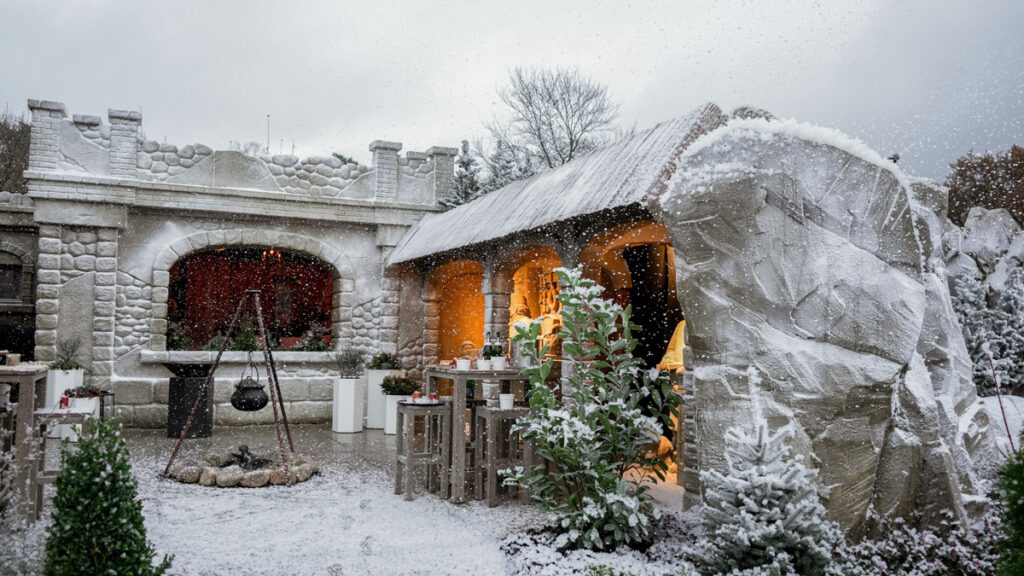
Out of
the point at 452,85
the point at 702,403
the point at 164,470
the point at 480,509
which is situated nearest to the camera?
the point at 702,403

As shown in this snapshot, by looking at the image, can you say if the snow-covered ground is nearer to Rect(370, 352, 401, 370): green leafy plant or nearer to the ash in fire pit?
the ash in fire pit

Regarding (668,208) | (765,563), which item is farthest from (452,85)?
(765,563)

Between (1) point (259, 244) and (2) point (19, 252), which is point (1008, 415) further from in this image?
(2) point (19, 252)

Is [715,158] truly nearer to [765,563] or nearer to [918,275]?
[918,275]

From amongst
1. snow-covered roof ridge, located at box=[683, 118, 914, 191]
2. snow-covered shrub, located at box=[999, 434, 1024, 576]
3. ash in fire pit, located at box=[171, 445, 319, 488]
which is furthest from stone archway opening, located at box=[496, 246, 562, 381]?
snow-covered shrub, located at box=[999, 434, 1024, 576]

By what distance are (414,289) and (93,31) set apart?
9027mm

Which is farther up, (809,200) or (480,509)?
(809,200)

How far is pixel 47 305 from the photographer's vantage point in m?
10.4

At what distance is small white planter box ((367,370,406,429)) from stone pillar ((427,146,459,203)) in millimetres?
3102

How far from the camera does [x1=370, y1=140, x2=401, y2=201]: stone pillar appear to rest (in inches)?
480

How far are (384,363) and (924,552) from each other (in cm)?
847

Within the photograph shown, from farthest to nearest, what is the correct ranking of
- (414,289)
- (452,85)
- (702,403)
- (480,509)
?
(452,85) → (414,289) → (480,509) → (702,403)

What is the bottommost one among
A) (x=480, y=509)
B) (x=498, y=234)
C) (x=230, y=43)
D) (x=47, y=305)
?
(x=480, y=509)

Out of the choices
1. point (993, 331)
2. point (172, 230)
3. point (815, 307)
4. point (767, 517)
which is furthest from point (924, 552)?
point (172, 230)
